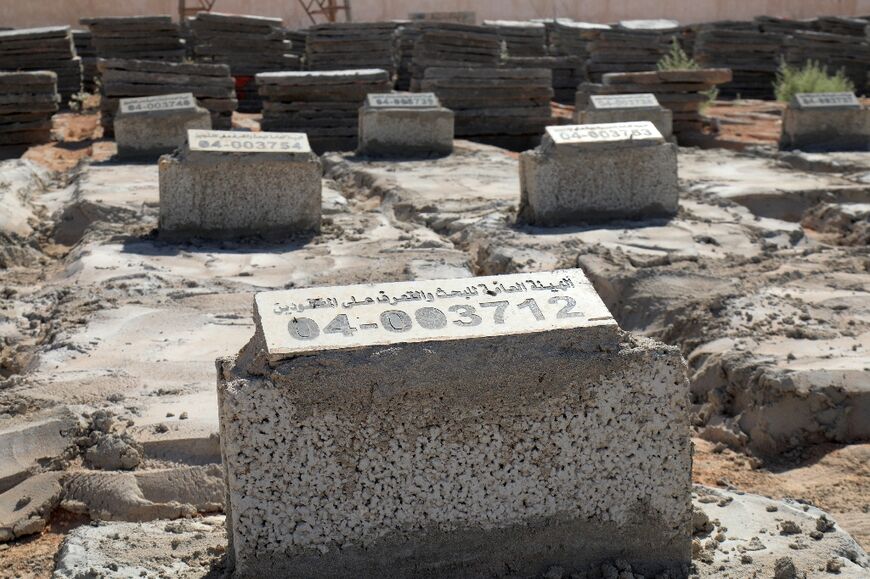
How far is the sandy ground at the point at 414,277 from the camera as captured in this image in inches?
162

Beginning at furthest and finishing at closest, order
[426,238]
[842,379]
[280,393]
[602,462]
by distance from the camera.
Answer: [426,238]
[842,379]
[602,462]
[280,393]

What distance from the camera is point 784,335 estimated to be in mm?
5355

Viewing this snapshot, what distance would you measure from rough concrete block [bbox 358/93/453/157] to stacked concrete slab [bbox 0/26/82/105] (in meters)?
6.42

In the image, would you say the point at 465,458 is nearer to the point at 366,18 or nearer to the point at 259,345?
the point at 259,345

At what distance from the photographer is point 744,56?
64.3 ft

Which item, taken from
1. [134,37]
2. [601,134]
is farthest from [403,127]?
[134,37]

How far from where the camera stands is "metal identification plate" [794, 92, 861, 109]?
1159cm

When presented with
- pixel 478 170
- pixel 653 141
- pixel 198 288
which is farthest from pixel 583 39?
pixel 198 288

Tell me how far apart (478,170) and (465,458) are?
7688 millimetres

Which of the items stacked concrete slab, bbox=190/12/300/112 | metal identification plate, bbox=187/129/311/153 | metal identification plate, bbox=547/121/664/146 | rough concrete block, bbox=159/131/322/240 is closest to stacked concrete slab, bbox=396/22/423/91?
stacked concrete slab, bbox=190/12/300/112

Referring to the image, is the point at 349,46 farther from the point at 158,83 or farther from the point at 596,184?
the point at 596,184

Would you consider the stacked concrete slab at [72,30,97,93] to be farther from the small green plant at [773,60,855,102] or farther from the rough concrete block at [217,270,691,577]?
the rough concrete block at [217,270,691,577]

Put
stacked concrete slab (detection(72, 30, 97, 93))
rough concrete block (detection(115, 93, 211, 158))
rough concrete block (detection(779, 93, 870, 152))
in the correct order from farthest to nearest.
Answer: stacked concrete slab (detection(72, 30, 97, 93)) → rough concrete block (detection(779, 93, 870, 152)) → rough concrete block (detection(115, 93, 211, 158))

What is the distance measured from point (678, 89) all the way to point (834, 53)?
6375mm
